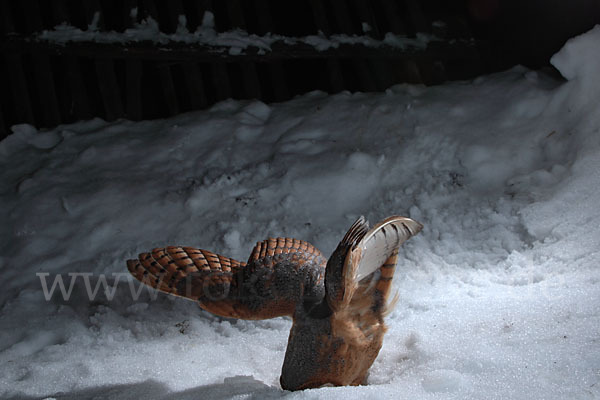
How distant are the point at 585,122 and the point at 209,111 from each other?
236 centimetres

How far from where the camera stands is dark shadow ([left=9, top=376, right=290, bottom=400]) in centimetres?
182

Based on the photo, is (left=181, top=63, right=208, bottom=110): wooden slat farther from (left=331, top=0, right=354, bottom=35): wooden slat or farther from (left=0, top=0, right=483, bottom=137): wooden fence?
(left=331, top=0, right=354, bottom=35): wooden slat

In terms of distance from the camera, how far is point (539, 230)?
8.29 ft

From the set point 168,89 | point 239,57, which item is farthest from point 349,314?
point 168,89

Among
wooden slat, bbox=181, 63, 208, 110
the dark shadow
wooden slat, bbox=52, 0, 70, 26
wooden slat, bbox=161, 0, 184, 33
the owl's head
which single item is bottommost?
the dark shadow

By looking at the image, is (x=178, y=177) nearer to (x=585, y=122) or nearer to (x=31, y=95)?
(x=31, y=95)

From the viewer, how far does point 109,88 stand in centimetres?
388

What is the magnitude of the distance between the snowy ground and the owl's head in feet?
0.42

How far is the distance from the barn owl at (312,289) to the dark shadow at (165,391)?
0.13 meters

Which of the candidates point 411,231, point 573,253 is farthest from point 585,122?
point 411,231

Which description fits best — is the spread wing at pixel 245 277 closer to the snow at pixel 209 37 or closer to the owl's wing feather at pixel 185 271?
the owl's wing feather at pixel 185 271

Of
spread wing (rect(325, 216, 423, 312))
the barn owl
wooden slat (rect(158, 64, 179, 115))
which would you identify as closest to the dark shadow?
the barn owl

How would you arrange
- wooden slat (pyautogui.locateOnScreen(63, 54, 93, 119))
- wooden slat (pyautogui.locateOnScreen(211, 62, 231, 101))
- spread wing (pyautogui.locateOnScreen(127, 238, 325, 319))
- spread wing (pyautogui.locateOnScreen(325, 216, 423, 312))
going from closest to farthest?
spread wing (pyautogui.locateOnScreen(325, 216, 423, 312)), spread wing (pyautogui.locateOnScreen(127, 238, 325, 319)), wooden slat (pyautogui.locateOnScreen(63, 54, 93, 119)), wooden slat (pyautogui.locateOnScreen(211, 62, 231, 101))

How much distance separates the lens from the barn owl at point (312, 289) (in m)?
1.75
